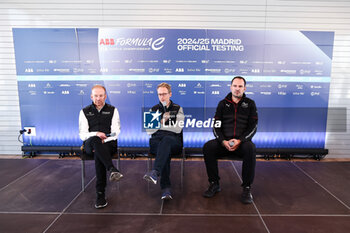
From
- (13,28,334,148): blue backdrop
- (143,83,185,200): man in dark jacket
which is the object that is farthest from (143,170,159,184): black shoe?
(13,28,334,148): blue backdrop

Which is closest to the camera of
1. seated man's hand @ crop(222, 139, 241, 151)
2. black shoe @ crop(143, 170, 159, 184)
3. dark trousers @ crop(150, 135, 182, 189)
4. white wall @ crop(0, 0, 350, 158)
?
black shoe @ crop(143, 170, 159, 184)

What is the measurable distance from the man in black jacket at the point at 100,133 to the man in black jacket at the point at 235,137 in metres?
1.16

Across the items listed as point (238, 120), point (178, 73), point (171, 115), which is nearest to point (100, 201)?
point (171, 115)

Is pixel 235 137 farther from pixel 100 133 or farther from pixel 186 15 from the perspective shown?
pixel 186 15

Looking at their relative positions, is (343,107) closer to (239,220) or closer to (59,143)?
(239,220)

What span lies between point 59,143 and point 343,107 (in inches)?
210

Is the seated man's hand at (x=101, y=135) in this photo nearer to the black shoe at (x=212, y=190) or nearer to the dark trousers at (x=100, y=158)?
the dark trousers at (x=100, y=158)

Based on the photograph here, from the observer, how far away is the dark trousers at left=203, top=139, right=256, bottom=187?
2.55 metres

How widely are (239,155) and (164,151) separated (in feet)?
2.99

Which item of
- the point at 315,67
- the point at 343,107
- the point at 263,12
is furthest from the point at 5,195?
the point at 343,107

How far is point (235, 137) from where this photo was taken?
110 inches

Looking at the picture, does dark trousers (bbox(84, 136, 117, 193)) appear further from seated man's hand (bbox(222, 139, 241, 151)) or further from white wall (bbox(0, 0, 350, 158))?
white wall (bbox(0, 0, 350, 158))

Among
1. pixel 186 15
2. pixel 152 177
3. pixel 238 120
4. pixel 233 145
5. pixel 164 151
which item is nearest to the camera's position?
pixel 152 177

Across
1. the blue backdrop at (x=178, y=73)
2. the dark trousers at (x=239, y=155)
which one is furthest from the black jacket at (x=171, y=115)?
the blue backdrop at (x=178, y=73)
